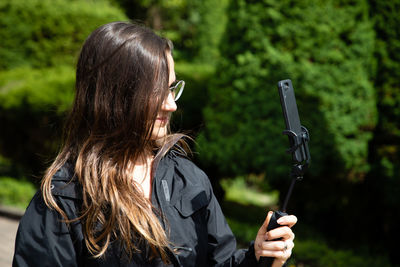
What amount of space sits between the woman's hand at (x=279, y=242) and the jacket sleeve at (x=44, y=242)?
24.4 inches

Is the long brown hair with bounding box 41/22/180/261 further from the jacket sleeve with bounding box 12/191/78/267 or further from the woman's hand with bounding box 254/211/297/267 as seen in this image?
the woman's hand with bounding box 254/211/297/267

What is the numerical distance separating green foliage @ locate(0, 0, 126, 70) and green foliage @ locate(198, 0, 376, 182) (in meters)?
5.21

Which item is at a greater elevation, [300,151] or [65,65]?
[300,151]

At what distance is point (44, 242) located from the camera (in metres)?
1.28

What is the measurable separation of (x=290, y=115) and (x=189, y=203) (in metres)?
0.49

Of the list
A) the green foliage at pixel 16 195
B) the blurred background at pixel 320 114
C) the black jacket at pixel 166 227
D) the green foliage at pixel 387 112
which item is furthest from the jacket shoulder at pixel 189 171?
the green foliage at pixel 16 195

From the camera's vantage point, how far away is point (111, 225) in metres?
1.33

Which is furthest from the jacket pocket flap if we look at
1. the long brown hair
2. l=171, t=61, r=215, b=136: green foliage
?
l=171, t=61, r=215, b=136: green foliage

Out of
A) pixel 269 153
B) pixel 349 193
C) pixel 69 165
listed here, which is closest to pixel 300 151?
pixel 69 165

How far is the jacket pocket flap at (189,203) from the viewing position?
4.69ft

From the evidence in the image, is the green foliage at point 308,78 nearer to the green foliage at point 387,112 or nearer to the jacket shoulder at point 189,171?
the green foliage at point 387,112

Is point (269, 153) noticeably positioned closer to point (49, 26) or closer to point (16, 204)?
point (16, 204)

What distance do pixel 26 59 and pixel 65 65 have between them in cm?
91

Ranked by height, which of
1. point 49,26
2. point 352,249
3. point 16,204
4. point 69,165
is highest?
point 69,165
